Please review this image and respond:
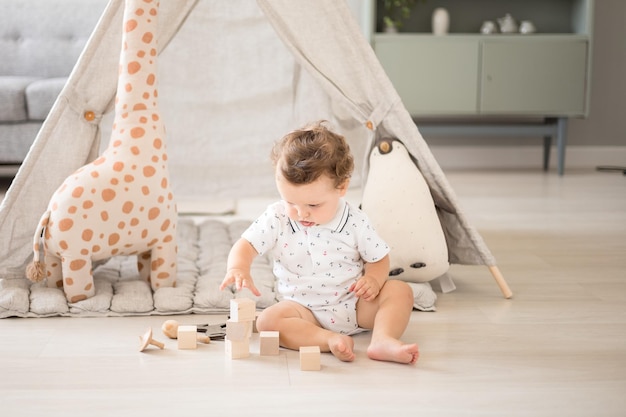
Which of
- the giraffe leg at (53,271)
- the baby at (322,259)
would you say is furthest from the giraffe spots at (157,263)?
the baby at (322,259)

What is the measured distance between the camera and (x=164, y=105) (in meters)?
3.22

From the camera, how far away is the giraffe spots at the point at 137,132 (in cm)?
202

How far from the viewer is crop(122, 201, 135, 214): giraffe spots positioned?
193cm

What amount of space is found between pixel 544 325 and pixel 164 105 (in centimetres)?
184

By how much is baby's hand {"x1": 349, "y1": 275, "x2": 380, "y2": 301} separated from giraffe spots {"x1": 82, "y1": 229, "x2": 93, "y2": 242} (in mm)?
600

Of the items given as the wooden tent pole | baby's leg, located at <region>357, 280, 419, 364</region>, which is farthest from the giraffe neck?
the wooden tent pole

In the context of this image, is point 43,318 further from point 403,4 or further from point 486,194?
point 403,4

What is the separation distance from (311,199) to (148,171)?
51 cm

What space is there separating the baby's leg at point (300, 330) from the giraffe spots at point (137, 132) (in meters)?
0.57

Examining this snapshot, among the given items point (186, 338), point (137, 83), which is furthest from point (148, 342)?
point (137, 83)

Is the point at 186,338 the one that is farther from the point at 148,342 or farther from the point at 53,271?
the point at 53,271

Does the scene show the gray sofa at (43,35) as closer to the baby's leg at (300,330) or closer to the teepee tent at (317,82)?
the teepee tent at (317,82)

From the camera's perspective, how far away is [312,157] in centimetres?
163

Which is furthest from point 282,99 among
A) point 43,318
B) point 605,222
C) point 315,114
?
point 43,318
